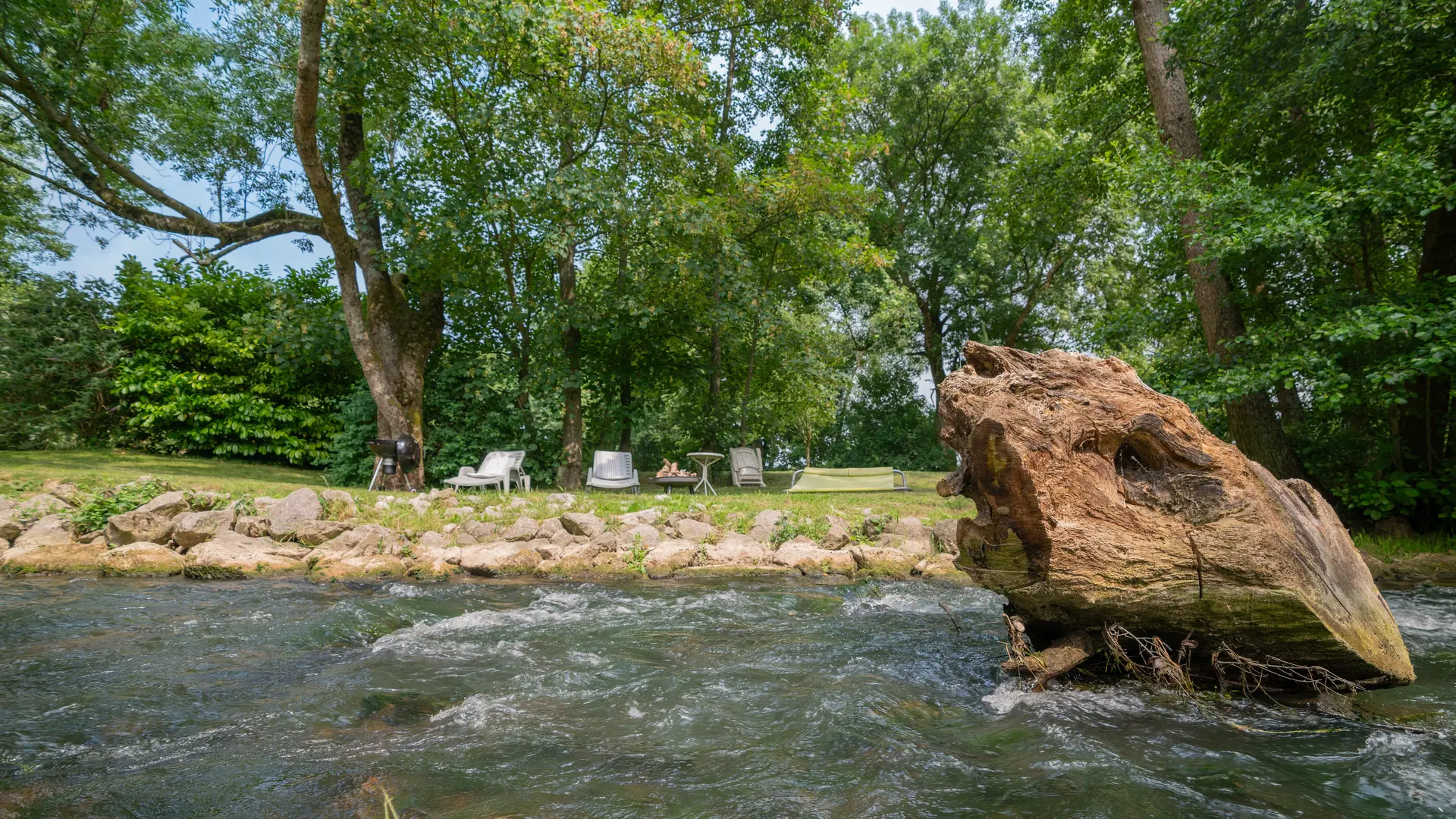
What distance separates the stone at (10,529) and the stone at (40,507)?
0.23m

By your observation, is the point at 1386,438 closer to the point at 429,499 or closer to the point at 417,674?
the point at 417,674

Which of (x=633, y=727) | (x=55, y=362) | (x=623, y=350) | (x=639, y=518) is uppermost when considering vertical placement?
(x=623, y=350)

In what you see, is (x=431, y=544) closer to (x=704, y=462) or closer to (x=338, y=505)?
(x=338, y=505)

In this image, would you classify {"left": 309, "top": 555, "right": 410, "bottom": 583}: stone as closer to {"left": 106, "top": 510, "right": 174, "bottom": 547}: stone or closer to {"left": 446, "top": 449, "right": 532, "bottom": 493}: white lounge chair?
{"left": 106, "top": 510, "right": 174, "bottom": 547}: stone

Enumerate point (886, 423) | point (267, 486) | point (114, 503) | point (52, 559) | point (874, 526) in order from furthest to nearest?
point (886, 423)
point (267, 486)
point (874, 526)
point (114, 503)
point (52, 559)

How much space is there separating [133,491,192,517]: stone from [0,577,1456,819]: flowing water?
2478mm

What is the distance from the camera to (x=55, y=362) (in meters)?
13.5

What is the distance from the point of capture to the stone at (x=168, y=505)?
809 cm

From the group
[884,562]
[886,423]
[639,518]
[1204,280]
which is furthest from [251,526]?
[886,423]

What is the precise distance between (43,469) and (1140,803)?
43.3 feet

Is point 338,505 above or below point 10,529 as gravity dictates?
above

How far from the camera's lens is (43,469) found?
10.0 meters

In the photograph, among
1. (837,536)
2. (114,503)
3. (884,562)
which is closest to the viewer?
(884,562)

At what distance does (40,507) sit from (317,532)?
3261 millimetres
